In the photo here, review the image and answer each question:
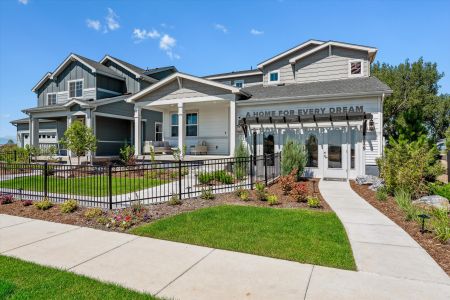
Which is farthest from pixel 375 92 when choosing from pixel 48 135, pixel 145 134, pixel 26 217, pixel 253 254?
pixel 48 135

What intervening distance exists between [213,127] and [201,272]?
14544 mm

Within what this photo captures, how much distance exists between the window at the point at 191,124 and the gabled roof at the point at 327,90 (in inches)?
187

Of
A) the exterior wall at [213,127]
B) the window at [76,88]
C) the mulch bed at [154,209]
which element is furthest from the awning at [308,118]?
the window at [76,88]

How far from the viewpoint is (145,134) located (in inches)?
945

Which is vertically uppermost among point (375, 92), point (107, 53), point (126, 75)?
point (107, 53)

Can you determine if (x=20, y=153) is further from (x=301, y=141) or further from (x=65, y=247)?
(x=301, y=141)

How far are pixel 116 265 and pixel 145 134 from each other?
20.8m

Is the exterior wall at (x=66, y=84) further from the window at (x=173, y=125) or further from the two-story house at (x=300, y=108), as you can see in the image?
the window at (x=173, y=125)

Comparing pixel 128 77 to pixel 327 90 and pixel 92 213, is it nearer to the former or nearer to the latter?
pixel 327 90

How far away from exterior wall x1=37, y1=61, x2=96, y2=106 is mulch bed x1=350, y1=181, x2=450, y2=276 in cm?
2225

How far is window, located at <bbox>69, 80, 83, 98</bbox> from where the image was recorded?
75.6 feet

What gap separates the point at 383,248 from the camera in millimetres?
4848

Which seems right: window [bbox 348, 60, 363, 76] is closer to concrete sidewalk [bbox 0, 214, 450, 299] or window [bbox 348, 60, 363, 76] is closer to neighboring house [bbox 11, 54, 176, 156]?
concrete sidewalk [bbox 0, 214, 450, 299]

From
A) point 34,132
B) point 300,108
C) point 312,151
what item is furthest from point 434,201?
point 34,132
